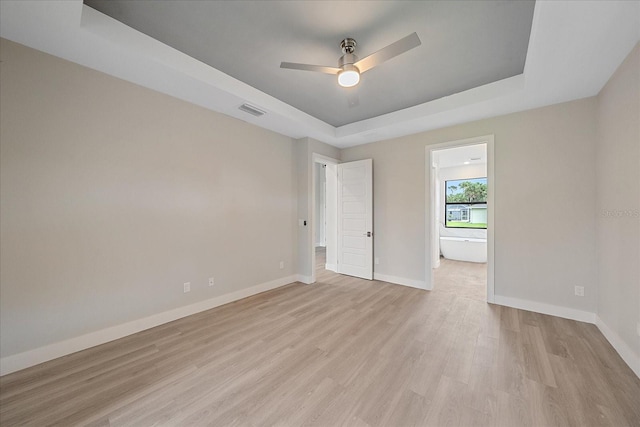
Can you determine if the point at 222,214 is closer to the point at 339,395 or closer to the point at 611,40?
the point at 339,395

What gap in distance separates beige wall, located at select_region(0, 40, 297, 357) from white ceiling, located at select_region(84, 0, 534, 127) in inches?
32.7

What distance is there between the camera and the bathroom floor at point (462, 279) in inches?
151

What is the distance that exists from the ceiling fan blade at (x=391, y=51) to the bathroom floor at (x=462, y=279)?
3.50 m

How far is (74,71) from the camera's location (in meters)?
2.23

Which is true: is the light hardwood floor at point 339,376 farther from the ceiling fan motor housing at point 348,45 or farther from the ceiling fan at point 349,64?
the ceiling fan motor housing at point 348,45

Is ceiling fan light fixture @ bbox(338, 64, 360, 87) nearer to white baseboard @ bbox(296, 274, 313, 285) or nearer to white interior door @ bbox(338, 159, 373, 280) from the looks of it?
white interior door @ bbox(338, 159, 373, 280)

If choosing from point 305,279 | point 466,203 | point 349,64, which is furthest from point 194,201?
point 466,203

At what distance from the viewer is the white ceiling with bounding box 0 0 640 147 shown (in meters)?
1.67

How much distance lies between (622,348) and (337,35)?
12.4 ft

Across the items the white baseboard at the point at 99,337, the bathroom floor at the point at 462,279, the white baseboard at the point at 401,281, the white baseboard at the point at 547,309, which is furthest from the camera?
the white baseboard at the point at 401,281

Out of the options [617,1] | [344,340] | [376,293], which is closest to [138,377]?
[344,340]

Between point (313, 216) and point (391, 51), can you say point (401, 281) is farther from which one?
point (391, 51)

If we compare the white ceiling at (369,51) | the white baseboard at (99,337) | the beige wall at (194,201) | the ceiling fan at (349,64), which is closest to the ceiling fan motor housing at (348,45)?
the ceiling fan at (349,64)

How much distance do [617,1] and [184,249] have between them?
14.2ft
